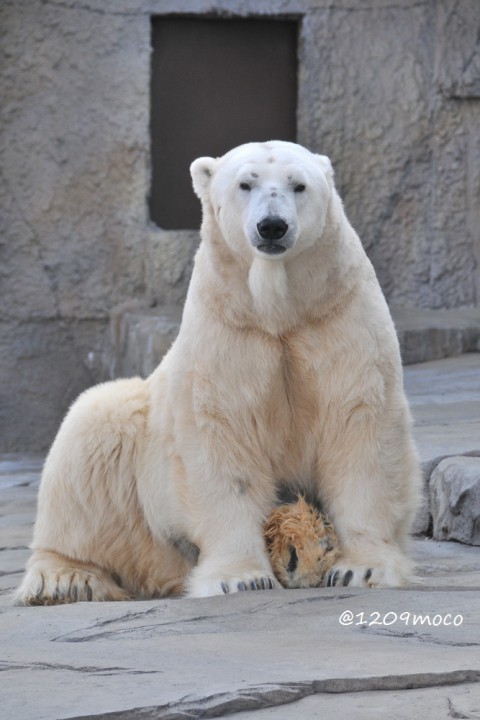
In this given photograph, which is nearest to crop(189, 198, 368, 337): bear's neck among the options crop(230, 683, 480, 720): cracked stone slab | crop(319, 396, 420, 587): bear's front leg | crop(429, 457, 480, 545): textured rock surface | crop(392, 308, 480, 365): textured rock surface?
crop(319, 396, 420, 587): bear's front leg

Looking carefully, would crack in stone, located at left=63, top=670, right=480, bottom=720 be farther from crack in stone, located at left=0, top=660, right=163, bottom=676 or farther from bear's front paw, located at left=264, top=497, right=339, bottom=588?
bear's front paw, located at left=264, top=497, right=339, bottom=588

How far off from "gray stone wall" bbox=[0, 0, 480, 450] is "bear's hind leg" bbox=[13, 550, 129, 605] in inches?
140

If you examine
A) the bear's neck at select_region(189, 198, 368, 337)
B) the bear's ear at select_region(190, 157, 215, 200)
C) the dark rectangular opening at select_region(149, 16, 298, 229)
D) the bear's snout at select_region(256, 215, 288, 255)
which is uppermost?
the dark rectangular opening at select_region(149, 16, 298, 229)

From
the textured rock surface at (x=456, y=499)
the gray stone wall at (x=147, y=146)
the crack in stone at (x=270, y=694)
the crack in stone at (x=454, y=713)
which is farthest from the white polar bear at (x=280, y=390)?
the gray stone wall at (x=147, y=146)

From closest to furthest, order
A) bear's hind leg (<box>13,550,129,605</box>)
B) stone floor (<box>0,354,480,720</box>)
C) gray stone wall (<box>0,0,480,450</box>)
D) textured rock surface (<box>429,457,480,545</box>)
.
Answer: stone floor (<box>0,354,480,720</box>) < bear's hind leg (<box>13,550,129,605</box>) < textured rock surface (<box>429,457,480,545</box>) < gray stone wall (<box>0,0,480,450</box>)

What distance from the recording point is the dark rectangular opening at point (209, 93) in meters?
6.66

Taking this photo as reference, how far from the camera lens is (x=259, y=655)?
2.12 meters

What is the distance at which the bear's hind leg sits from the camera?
9.93ft

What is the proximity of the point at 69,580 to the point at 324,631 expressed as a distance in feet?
3.19

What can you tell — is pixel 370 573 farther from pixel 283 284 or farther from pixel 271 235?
pixel 271 235

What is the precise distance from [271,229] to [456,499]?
1.05 m

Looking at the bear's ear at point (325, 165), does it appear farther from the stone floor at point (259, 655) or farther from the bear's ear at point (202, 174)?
the stone floor at point (259, 655)

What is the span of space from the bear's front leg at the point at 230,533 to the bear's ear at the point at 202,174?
0.75 metres

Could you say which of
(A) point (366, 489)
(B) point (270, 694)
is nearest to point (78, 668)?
(B) point (270, 694)
